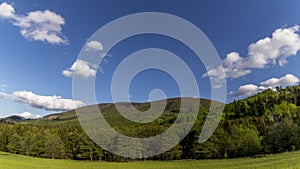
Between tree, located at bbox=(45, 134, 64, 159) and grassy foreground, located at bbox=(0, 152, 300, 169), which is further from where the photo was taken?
tree, located at bbox=(45, 134, 64, 159)

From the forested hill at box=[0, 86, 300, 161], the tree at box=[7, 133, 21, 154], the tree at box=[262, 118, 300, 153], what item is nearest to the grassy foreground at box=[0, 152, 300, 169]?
the tree at box=[262, 118, 300, 153]

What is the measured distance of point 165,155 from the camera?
6856 centimetres

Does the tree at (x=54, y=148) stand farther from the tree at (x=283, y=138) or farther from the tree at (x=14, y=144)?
the tree at (x=283, y=138)

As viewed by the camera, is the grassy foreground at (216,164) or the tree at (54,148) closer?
the grassy foreground at (216,164)

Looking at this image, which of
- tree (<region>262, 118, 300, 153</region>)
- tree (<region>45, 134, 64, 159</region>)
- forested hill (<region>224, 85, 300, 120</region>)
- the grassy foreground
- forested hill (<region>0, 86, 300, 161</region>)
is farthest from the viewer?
forested hill (<region>224, 85, 300, 120</region>)

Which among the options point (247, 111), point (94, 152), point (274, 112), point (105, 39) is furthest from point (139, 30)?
point (247, 111)

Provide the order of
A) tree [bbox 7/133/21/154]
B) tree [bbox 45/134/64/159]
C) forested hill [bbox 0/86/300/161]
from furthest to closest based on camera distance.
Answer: tree [bbox 7/133/21/154] → tree [bbox 45/134/64/159] → forested hill [bbox 0/86/300/161]

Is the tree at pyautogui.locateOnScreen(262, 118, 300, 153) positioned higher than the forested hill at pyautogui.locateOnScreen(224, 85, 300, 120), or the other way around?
the forested hill at pyautogui.locateOnScreen(224, 85, 300, 120)

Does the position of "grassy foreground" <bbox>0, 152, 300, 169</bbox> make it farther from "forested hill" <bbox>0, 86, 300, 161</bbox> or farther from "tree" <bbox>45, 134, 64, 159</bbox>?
"tree" <bbox>45, 134, 64, 159</bbox>

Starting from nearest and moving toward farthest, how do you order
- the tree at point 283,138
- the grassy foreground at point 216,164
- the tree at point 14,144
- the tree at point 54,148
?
the grassy foreground at point 216,164, the tree at point 283,138, the tree at point 54,148, the tree at point 14,144

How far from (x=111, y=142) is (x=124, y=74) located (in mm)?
47154

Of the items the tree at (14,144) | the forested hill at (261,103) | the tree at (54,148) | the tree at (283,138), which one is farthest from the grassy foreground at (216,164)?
the forested hill at (261,103)

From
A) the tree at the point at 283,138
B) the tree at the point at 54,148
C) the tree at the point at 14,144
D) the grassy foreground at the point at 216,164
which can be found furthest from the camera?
the tree at the point at 14,144

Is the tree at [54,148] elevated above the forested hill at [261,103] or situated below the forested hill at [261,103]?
below
